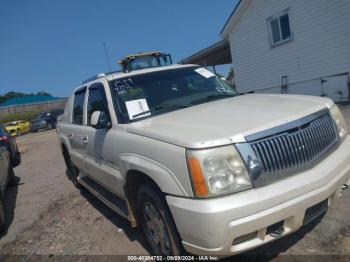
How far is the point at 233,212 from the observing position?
2.50 metres

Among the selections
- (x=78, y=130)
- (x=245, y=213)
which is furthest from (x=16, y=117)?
(x=245, y=213)

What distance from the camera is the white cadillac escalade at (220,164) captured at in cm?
259

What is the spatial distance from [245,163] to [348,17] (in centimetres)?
1053

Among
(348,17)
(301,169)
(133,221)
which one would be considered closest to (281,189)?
(301,169)

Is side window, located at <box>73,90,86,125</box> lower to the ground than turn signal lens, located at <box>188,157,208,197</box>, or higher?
higher

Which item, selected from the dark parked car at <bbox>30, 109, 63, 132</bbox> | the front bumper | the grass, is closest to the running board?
the front bumper

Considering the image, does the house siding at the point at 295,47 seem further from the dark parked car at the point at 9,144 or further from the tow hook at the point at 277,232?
the tow hook at the point at 277,232

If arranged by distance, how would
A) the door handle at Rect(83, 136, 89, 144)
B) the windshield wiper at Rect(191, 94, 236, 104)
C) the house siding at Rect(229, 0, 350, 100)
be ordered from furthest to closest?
the house siding at Rect(229, 0, 350, 100), the door handle at Rect(83, 136, 89, 144), the windshield wiper at Rect(191, 94, 236, 104)

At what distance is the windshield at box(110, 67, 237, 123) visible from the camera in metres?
3.90

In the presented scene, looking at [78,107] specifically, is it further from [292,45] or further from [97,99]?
[292,45]

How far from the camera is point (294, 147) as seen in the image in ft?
9.34

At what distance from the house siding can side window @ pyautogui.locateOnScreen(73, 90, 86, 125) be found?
9.30 m

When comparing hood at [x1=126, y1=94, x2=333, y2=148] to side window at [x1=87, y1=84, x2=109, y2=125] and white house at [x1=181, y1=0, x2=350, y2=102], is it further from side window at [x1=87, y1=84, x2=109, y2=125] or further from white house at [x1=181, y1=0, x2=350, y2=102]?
white house at [x1=181, y1=0, x2=350, y2=102]

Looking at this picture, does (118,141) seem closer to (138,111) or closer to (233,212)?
(138,111)
